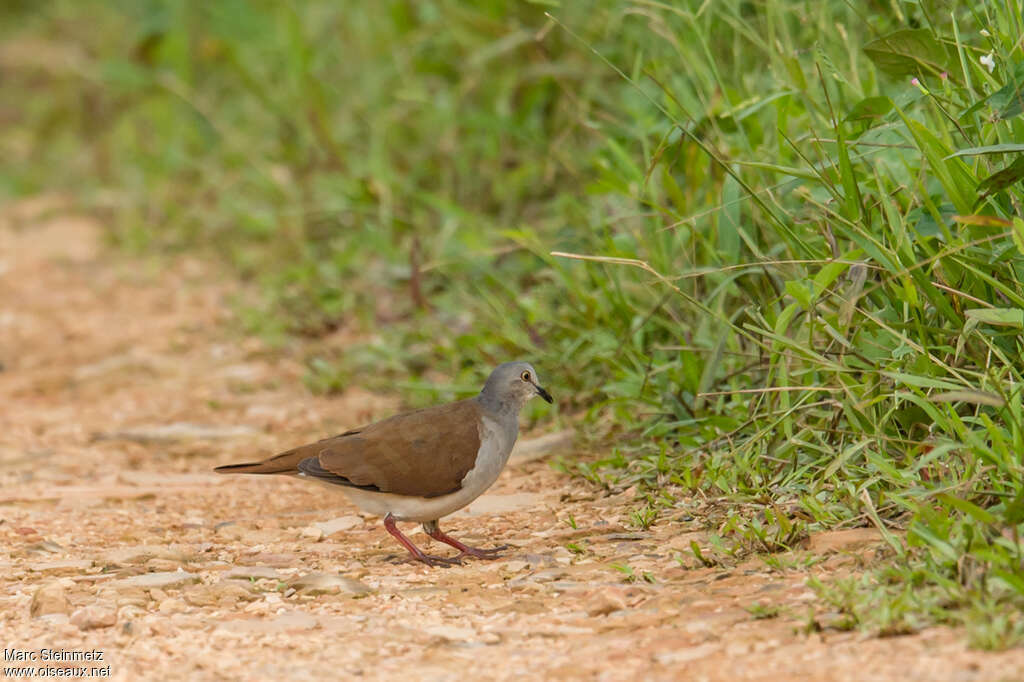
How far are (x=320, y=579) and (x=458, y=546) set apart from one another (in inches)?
20.0

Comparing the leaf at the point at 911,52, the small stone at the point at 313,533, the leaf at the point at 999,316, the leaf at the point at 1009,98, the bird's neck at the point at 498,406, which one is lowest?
the small stone at the point at 313,533

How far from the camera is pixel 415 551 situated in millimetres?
3926

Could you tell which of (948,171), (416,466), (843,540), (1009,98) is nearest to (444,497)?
(416,466)

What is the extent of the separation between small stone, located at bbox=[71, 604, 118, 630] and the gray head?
144 cm

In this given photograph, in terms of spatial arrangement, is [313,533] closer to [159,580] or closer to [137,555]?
[137,555]

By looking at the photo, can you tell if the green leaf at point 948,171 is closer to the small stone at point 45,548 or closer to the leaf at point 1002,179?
the leaf at point 1002,179

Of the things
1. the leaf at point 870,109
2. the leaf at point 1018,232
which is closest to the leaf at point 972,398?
the leaf at point 1018,232

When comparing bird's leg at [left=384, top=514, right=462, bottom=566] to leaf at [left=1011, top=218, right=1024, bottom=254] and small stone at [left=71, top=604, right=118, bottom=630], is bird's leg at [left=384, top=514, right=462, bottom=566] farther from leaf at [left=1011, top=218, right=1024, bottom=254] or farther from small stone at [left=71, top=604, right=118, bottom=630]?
leaf at [left=1011, top=218, right=1024, bottom=254]

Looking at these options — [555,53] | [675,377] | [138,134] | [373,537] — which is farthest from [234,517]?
[138,134]

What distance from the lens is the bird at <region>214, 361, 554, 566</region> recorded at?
394 centimetres

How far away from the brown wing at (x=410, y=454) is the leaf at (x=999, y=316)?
60.5 inches

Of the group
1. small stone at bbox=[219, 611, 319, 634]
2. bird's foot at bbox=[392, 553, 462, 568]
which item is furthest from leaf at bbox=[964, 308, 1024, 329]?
small stone at bbox=[219, 611, 319, 634]

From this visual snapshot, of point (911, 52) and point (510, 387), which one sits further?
point (510, 387)

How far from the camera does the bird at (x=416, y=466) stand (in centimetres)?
394
